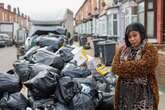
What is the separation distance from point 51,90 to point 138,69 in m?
1.92

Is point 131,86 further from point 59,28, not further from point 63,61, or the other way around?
point 59,28

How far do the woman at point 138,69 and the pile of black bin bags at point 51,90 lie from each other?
1542mm

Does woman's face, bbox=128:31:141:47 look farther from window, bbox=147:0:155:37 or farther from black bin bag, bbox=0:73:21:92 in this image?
window, bbox=147:0:155:37

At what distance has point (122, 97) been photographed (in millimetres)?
4176

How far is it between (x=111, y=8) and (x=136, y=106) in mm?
28660

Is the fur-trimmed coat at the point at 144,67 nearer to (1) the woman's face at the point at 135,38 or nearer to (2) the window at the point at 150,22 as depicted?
(1) the woman's face at the point at 135,38

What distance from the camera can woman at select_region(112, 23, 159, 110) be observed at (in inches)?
156

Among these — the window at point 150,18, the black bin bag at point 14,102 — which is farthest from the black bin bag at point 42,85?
the window at point 150,18

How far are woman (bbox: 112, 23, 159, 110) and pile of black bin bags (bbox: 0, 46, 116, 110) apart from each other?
1.54m

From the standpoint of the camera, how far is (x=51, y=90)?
5.53 metres

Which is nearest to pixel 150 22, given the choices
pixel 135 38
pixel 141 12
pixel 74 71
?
pixel 141 12

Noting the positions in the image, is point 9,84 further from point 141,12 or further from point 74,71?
point 141,12

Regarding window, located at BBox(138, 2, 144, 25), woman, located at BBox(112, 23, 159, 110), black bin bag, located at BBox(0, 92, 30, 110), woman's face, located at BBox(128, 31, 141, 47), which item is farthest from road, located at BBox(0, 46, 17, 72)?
woman's face, located at BBox(128, 31, 141, 47)

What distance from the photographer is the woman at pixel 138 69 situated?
3.96m
